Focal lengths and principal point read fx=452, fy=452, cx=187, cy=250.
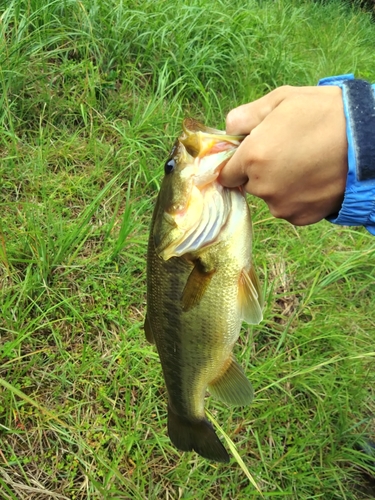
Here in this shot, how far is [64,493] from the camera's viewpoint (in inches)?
79.0

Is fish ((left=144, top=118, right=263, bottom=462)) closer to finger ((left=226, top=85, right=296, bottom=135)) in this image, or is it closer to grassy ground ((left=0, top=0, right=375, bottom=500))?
finger ((left=226, top=85, right=296, bottom=135))

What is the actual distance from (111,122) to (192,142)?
2.07m

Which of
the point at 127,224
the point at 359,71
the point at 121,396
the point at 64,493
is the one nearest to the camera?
the point at 64,493

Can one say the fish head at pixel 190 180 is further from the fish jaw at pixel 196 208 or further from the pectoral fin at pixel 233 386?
the pectoral fin at pixel 233 386

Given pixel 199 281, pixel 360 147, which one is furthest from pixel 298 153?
pixel 199 281

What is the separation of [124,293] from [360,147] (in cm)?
165

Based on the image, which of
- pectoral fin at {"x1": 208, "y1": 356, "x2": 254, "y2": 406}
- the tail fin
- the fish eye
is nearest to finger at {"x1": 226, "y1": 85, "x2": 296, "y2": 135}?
the fish eye

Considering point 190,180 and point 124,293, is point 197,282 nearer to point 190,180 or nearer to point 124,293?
point 190,180

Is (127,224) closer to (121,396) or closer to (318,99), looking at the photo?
(121,396)

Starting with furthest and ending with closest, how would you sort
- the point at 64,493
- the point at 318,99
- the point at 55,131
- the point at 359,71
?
the point at 359,71 < the point at 55,131 < the point at 64,493 < the point at 318,99

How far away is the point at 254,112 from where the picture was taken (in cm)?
137

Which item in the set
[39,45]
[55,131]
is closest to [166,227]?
[55,131]

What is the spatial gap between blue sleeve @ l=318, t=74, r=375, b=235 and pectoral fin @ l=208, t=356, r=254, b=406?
701 mm

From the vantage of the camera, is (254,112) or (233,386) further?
(233,386)
